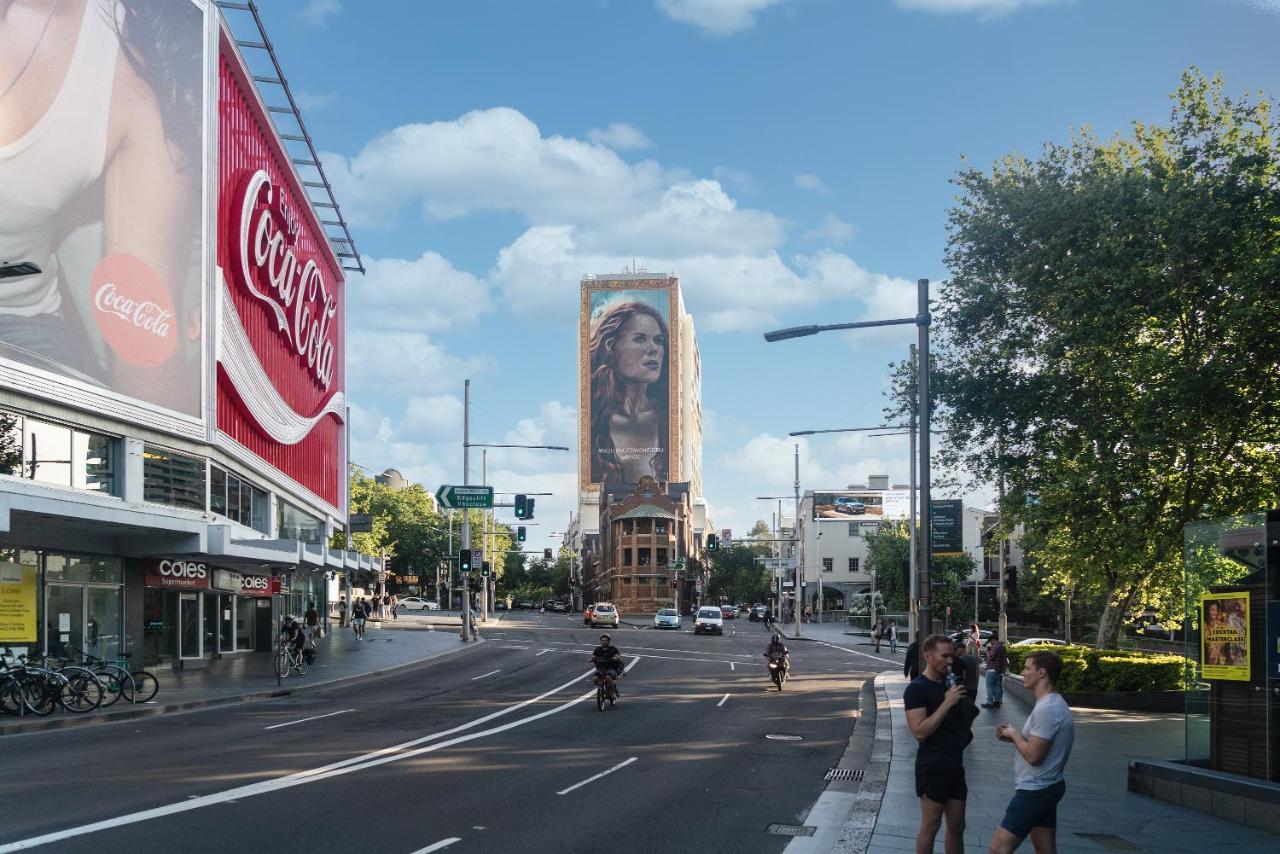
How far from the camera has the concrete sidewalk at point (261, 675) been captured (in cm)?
2073

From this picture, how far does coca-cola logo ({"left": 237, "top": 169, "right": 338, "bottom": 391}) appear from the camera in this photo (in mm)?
35375

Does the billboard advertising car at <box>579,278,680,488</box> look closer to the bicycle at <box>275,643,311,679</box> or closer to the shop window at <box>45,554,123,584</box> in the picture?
the bicycle at <box>275,643,311,679</box>

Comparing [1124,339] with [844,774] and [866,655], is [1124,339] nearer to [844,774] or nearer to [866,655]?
[844,774]

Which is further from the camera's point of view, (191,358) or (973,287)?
(191,358)

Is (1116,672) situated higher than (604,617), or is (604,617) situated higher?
(1116,672)

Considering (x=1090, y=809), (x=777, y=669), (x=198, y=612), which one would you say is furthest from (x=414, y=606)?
(x=1090, y=809)

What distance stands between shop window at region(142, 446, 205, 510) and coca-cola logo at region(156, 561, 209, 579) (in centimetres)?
169

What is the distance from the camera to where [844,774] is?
14.9 meters

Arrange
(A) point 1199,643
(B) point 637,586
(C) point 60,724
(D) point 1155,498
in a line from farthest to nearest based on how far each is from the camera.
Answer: (B) point 637,586, (D) point 1155,498, (C) point 60,724, (A) point 1199,643

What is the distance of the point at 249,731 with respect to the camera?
59.7 ft

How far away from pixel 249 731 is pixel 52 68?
611 inches

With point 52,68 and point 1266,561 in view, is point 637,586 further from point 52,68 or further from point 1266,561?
point 1266,561

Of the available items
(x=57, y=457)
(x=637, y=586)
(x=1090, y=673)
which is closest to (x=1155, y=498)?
(x=1090, y=673)

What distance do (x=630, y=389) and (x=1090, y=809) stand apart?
138m
